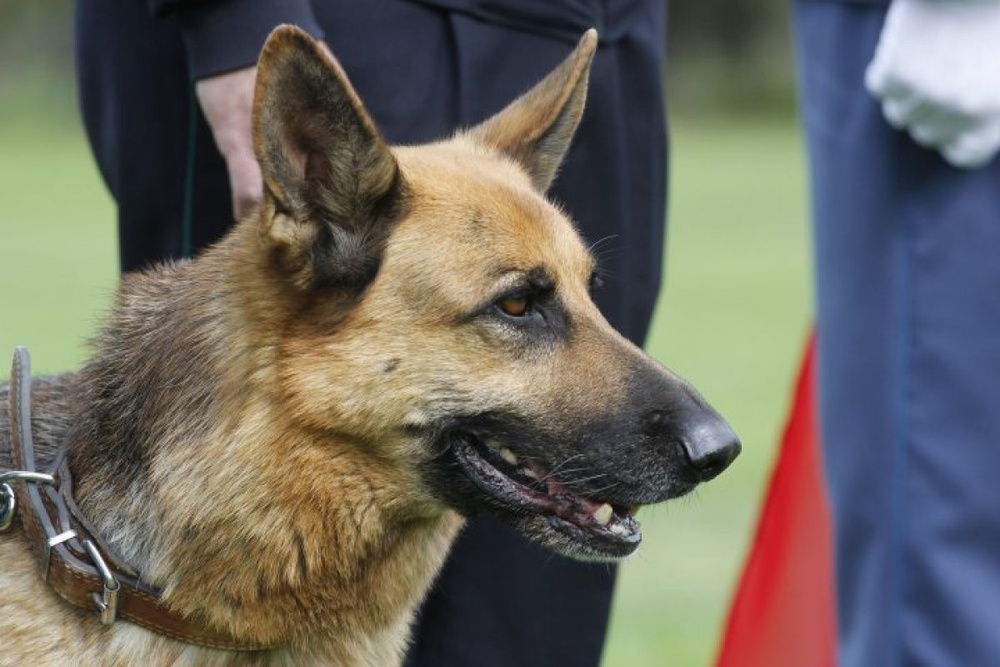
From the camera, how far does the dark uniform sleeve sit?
334 centimetres

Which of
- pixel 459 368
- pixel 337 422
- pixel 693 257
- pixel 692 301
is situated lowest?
pixel 693 257

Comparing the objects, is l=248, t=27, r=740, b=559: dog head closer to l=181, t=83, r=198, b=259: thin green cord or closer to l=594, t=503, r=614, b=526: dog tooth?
l=594, t=503, r=614, b=526: dog tooth

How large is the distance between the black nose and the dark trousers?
2.42 ft

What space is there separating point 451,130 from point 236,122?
0.54 metres

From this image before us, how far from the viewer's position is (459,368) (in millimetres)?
3100

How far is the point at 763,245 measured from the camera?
1711 cm

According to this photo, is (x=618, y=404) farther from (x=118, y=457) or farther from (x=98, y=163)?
(x=98, y=163)

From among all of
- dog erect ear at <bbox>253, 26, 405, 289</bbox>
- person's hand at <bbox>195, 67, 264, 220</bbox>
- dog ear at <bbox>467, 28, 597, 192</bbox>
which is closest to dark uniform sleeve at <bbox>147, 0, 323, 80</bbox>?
person's hand at <bbox>195, 67, 264, 220</bbox>

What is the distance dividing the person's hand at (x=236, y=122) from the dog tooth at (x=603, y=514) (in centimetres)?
94

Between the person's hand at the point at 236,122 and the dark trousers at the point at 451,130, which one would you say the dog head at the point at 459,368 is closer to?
the person's hand at the point at 236,122

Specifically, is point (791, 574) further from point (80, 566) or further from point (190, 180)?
point (80, 566)

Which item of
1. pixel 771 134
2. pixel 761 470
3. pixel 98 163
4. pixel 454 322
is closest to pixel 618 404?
pixel 454 322

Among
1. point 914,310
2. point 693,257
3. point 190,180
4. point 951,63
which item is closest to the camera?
point 951,63

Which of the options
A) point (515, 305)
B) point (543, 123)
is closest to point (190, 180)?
point (543, 123)
